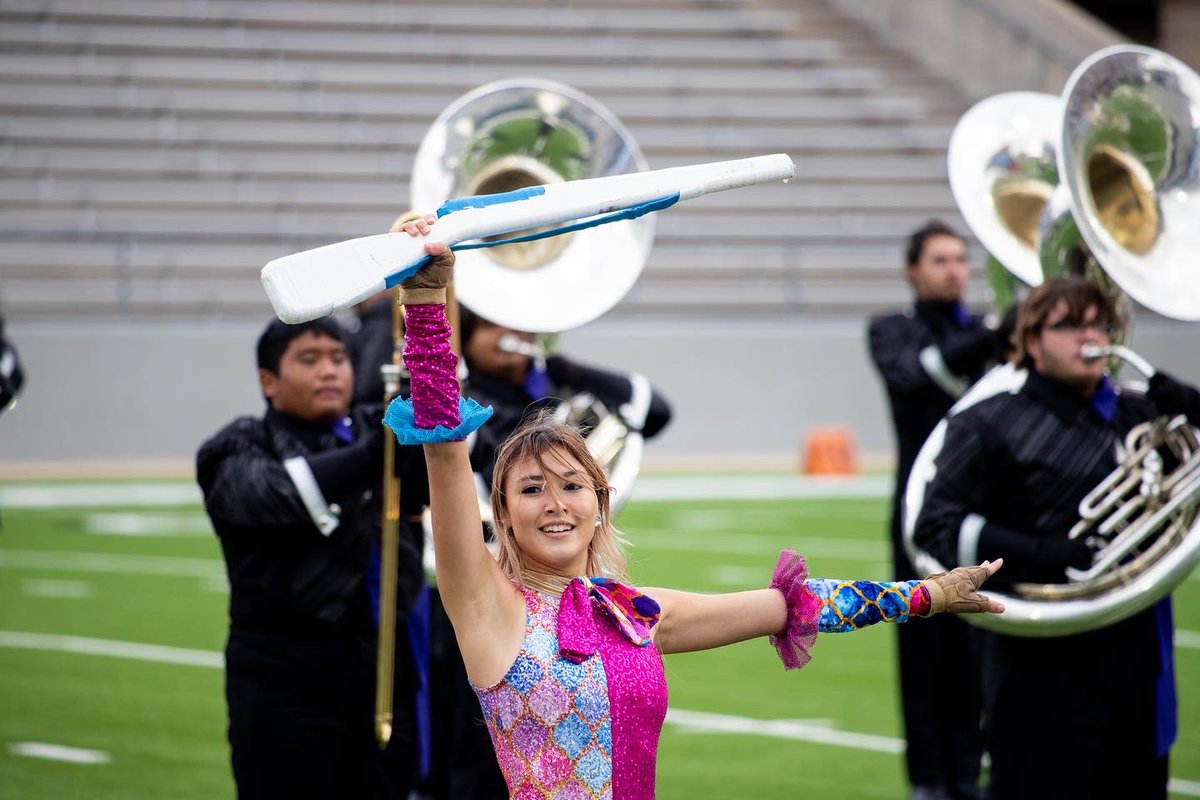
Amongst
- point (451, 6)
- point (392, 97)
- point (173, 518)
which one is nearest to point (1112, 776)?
point (173, 518)

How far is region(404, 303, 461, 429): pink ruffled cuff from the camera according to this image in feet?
8.00

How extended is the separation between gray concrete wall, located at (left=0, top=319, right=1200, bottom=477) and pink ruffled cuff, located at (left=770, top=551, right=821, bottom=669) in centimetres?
1284

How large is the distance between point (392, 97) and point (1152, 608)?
1466 centimetres

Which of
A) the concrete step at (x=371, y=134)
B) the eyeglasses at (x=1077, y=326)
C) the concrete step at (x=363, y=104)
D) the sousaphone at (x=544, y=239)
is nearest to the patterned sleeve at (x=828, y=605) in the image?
the eyeglasses at (x=1077, y=326)

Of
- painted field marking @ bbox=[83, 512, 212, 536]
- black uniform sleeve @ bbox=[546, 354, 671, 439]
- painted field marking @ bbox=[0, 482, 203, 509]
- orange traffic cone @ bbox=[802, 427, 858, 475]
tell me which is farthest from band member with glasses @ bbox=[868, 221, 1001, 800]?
orange traffic cone @ bbox=[802, 427, 858, 475]

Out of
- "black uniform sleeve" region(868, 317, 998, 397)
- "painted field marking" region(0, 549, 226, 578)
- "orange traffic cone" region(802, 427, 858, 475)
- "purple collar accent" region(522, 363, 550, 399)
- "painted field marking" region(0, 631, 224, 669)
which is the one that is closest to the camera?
"purple collar accent" region(522, 363, 550, 399)

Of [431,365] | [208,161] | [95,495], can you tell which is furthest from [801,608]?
[208,161]

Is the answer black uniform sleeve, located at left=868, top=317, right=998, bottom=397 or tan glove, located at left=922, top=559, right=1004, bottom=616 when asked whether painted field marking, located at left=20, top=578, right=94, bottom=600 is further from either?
tan glove, located at left=922, top=559, right=1004, bottom=616

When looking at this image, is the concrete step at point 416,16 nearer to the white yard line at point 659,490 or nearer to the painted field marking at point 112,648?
the white yard line at point 659,490

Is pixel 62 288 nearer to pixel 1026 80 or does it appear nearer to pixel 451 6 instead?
pixel 451 6

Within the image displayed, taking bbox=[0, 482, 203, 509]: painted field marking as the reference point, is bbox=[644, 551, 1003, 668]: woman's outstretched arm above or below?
above

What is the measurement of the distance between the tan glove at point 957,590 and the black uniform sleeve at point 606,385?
2.87 meters

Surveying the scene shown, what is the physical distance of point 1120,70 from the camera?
4664 mm

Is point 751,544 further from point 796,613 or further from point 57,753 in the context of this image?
point 796,613
